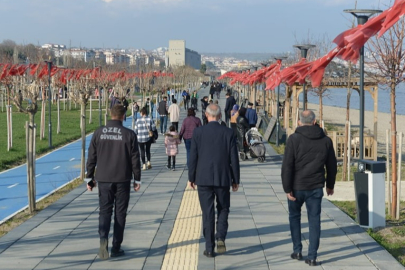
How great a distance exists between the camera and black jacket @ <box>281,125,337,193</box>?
25.0 feet

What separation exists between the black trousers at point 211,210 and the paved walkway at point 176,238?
23 cm

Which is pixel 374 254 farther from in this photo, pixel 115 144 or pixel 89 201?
pixel 89 201

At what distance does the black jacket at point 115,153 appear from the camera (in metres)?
7.91

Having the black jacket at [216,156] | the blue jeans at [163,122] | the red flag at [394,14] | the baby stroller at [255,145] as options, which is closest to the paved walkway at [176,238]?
the black jacket at [216,156]

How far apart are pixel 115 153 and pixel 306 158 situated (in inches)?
82.9

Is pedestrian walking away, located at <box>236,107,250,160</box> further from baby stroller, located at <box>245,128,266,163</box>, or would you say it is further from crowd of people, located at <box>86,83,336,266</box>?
crowd of people, located at <box>86,83,336,266</box>

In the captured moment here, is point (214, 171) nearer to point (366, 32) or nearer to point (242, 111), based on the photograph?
point (366, 32)

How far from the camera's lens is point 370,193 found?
31.8 feet

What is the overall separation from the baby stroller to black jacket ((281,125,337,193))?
11.7 meters

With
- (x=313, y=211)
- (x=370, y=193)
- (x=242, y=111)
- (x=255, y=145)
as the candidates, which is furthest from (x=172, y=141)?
(x=313, y=211)

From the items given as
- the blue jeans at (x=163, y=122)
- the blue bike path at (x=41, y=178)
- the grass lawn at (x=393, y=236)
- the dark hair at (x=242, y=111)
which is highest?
the dark hair at (x=242, y=111)

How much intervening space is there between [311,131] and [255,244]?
1.87 meters

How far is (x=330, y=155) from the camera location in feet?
25.3

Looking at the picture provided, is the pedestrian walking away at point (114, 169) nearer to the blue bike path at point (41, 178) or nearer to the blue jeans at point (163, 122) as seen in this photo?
the blue bike path at point (41, 178)
